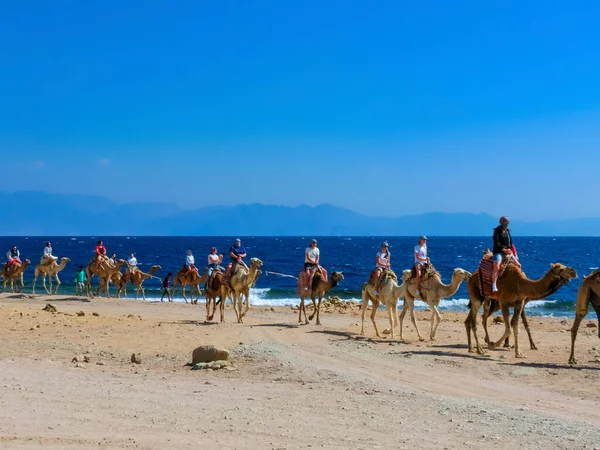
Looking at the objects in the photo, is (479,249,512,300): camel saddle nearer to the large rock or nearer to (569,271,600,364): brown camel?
(569,271,600,364): brown camel

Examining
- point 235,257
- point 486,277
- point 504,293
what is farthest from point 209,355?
point 235,257

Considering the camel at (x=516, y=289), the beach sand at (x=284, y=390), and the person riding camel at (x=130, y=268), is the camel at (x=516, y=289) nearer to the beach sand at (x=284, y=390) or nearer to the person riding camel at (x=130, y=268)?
the beach sand at (x=284, y=390)

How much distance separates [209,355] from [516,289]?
7.89m

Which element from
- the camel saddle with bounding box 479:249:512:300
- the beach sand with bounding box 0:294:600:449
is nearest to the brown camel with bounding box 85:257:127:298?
the beach sand with bounding box 0:294:600:449

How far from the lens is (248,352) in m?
16.5

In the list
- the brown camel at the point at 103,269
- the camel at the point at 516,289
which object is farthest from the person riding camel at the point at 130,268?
the camel at the point at 516,289

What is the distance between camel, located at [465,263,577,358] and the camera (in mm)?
17109

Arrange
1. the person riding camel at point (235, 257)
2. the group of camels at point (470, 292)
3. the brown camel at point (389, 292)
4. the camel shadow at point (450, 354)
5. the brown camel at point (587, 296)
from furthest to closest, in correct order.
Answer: the person riding camel at point (235, 257) → the brown camel at point (389, 292) → the camel shadow at point (450, 354) → the group of camels at point (470, 292) → the brown camel at point (587, 296)

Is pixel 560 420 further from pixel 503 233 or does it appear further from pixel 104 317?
pixel 104 317

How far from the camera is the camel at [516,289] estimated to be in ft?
56.1

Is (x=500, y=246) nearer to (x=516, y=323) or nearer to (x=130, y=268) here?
(x=516, y=323)

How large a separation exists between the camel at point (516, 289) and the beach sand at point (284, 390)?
0.84 m

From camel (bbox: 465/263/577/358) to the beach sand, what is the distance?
838 mm

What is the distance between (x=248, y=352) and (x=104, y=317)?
9.08 metres
